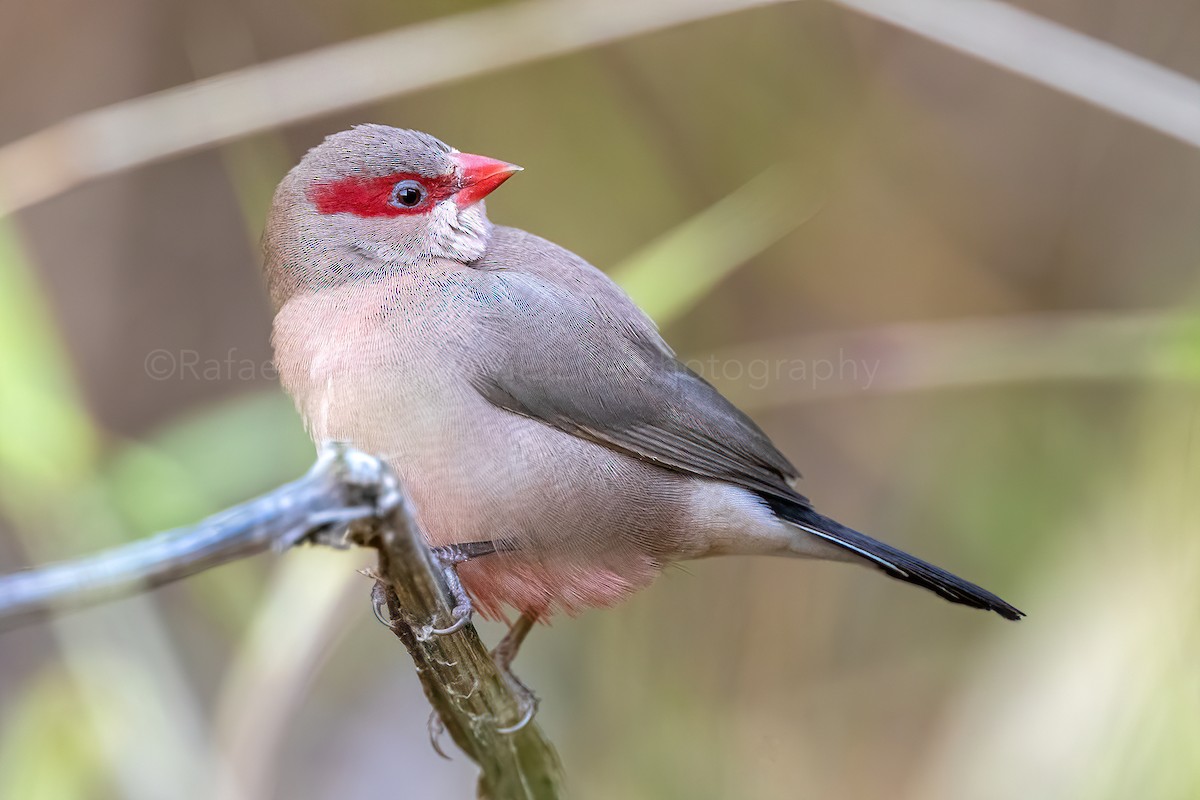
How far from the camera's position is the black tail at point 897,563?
92.8 inches

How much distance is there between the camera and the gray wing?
2340 millimetres

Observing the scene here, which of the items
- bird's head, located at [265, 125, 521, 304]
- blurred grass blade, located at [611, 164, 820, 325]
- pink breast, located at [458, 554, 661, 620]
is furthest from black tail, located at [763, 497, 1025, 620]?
bird's head, located at [265, 125, 521, 304]

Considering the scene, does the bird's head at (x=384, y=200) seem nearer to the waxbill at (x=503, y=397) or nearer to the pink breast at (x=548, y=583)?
the waxbill at (x=503, y=397)

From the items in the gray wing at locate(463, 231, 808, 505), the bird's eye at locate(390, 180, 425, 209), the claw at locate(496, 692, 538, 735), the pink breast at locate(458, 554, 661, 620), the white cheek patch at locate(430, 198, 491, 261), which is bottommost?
the claw at locate(496, 692, 538, 735)

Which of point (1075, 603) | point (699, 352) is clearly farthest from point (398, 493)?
point (699, 352)

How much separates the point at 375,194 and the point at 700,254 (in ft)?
2.60

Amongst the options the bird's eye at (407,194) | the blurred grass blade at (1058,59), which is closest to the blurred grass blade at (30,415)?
the bird's eye at (407,194)

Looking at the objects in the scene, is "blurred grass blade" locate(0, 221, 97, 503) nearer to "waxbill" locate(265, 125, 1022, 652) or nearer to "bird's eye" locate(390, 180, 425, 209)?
"waxbill" locate(265, 125, 1022, 652)

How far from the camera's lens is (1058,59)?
8.57 ft

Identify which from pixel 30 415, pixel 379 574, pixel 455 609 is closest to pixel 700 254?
pixel 455 609

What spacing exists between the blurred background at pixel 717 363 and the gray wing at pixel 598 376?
9.1 inches

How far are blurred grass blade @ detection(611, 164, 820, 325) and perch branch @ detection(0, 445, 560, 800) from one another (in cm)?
105

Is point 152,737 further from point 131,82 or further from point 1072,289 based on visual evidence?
point 1072,289

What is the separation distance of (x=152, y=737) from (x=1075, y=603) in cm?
218
